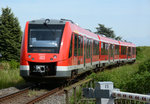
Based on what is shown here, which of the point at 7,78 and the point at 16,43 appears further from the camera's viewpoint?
the point at 16,43

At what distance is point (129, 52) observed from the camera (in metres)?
36.0

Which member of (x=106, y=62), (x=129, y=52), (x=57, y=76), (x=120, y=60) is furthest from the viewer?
(x=129, y=52)

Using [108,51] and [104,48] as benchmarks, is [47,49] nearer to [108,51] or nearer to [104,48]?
[104,48]

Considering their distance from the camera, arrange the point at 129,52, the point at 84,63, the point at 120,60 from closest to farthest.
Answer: the point at 84,63 < the point at 120,60 < the point at 129,52

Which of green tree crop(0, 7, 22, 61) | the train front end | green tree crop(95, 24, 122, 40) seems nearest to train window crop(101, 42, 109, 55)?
the train front end

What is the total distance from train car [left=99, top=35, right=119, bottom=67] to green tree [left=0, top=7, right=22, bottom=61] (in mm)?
13980

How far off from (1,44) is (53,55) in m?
26.8

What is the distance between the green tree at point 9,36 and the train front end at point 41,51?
2496cm

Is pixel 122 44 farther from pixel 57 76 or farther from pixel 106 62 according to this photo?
pixel 57 76

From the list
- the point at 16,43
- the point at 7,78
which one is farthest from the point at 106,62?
the point at 16,43

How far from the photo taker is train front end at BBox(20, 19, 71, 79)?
1128 centimetres

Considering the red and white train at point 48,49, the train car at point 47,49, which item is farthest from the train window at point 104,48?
the train car at point 47,49

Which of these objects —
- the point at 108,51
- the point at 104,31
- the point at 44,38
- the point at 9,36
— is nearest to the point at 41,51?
the point at 44,38

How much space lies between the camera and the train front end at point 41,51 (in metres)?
11.3
